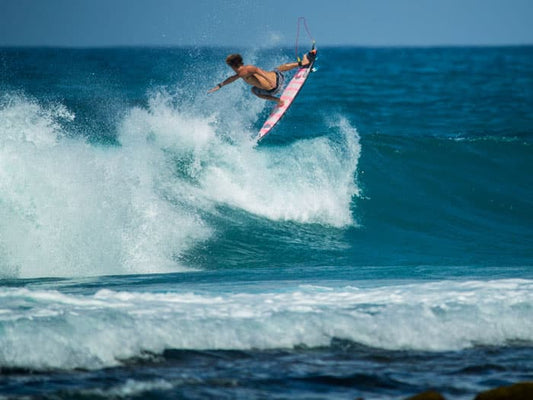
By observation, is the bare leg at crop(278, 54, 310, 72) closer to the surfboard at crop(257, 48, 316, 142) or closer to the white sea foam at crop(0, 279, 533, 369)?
the surfboard at crop(257, 48, 316, 142)

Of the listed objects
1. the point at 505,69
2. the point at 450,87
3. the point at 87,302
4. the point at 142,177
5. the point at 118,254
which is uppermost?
the point at 505,69

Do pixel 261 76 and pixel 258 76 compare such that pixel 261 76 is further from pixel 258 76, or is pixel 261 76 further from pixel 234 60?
pixel 234 60

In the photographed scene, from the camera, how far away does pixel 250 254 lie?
10.9 m

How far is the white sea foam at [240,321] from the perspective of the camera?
5836 millimetres

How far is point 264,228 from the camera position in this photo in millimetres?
12047

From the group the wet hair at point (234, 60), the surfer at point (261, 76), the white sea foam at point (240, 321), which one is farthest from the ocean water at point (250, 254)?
the wet hair at point (234, 60)

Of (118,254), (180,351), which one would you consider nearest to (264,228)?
(118,254)

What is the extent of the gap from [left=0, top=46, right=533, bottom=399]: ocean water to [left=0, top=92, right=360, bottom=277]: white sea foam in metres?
0.03

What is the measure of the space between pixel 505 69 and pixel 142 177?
41025mm

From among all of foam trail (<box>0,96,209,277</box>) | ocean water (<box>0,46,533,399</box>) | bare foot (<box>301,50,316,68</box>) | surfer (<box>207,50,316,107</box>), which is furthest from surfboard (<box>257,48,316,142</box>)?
foam trail (<box>0,96,209,277</box>)

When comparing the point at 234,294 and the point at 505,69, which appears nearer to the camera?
the point at 234,294

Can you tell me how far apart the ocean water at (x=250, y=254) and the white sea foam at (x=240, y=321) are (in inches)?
0.8

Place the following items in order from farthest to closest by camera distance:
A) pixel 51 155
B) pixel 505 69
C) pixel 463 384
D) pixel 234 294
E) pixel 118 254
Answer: pixel 505 69 → pixel 51 155 → pixel 118 254 → pixel 234 294 → pixel 463 384

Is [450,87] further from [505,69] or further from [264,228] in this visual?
[264,228]
